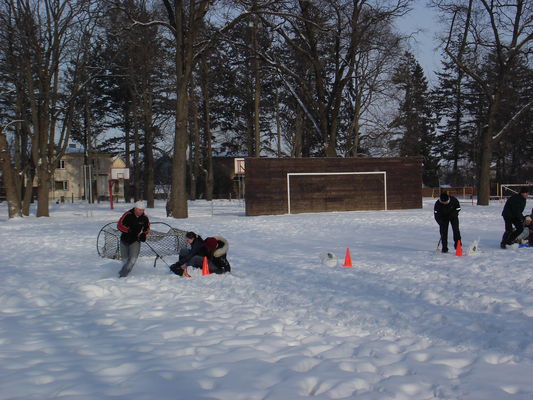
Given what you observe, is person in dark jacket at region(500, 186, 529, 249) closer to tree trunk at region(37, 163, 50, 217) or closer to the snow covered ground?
the snow covered ground

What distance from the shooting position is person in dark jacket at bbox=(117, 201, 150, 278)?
34.6ft

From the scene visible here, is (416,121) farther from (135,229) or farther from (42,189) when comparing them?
(135,229)

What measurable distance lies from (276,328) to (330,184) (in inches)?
931

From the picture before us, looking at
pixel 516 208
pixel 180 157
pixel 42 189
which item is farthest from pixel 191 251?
pixel 42 189

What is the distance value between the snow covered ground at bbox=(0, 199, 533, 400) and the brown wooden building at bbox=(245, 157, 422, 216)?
15389mm

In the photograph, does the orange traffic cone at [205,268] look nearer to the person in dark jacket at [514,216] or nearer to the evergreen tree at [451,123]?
the person in dark jacket at [514,216]

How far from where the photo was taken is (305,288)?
9461mm

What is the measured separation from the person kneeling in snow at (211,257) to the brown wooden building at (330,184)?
56.7 ft

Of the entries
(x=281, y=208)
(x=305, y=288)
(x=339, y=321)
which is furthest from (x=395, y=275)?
(x=281, y=208)

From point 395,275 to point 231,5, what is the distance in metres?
19.2

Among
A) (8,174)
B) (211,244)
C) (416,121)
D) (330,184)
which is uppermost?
(416,121)

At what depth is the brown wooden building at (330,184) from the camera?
2883cm

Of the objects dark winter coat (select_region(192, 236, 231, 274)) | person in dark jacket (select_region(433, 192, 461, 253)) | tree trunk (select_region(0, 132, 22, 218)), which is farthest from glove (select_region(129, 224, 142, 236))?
tree trunk (select_region(0, 132, 22, 218))

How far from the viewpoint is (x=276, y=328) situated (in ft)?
23.0
